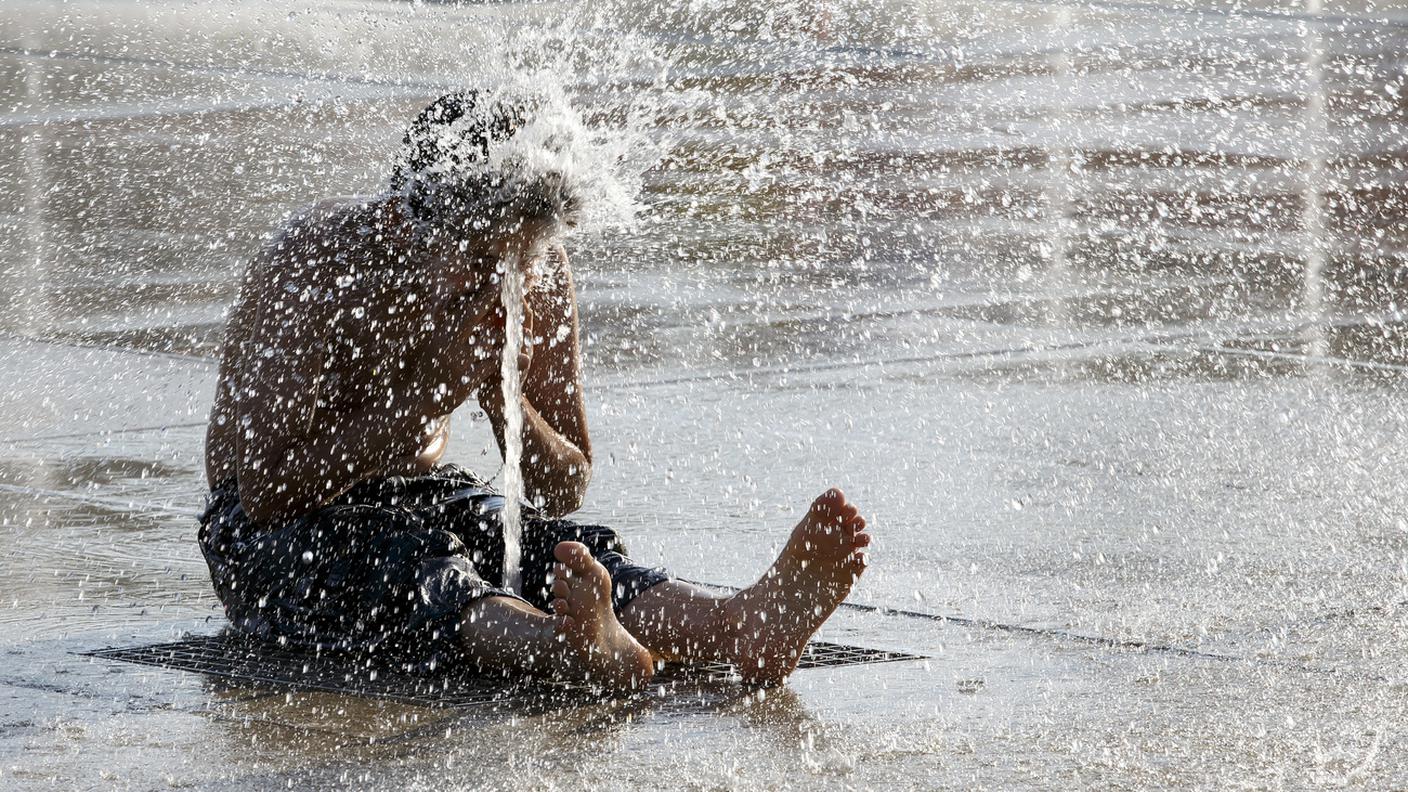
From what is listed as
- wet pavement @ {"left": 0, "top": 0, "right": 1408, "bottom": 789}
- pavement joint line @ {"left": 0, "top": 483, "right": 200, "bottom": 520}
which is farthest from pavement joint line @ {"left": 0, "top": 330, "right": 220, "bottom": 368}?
pavement joint line @ {"left": 0, "top": 483, "right": 200, "bottom": 520}

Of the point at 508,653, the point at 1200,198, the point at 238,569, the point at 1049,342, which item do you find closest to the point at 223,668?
the point at 238,569

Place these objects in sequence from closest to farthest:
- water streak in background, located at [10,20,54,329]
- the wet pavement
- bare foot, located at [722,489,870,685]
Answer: the wet pavement, bare foot, located at [722,489,870,685], water streak in background, located at [10,20,54,329]

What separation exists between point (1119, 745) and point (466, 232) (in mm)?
1494

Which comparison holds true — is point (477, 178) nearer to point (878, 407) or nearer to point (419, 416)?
point (419, 416)

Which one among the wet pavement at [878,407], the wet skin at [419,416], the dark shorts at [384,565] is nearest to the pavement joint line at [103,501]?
→ the wet pavement at [878,407]

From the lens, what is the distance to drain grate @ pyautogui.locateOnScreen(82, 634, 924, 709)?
3.47 m

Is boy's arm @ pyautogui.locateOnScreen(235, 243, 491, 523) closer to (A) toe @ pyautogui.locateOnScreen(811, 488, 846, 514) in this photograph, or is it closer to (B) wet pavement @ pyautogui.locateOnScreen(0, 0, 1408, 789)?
(B) wet pavement @ pyautogui.locateOnScreen(0, 0, 1408, 789)

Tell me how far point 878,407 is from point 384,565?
93.6 inches

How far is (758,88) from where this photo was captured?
12938 mm

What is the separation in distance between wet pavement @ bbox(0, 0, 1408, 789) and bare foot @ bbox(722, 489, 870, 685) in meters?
0.08

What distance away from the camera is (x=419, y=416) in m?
3.83

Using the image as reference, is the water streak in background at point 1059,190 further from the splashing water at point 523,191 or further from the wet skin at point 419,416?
the wet skin at point 419,416

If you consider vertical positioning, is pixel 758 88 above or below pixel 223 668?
above

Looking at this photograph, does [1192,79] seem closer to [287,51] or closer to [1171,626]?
[287,51]
